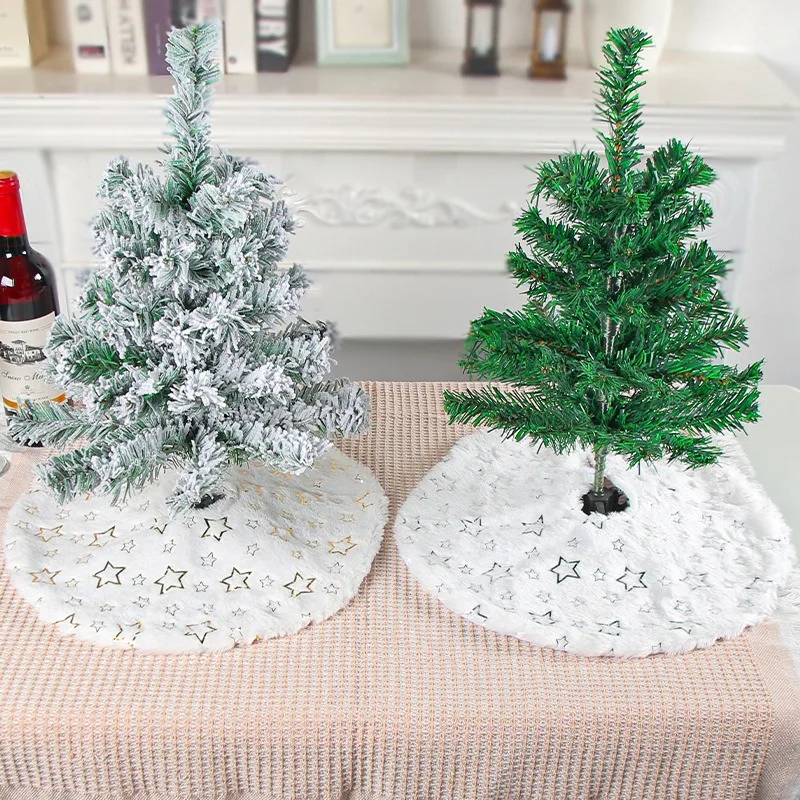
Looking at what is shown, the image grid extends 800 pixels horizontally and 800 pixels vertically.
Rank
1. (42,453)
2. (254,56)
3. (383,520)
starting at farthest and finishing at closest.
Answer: (254,56)
(42,453)
(383,520)

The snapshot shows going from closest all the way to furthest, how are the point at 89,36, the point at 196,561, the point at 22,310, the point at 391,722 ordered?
the point at 391,722 < the point at 196,561 < the point at 22,310 < the point at 89,36

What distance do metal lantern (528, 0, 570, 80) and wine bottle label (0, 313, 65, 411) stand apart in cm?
131

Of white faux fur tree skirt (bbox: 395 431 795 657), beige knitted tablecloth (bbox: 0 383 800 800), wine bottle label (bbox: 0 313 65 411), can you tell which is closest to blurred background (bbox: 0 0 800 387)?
wine bottle label (bbox: 0 313 65 411)

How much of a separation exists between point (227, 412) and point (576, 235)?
0.36m

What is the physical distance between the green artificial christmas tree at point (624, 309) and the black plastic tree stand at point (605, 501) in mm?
102

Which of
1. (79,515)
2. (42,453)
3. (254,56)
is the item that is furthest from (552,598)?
(254,56)

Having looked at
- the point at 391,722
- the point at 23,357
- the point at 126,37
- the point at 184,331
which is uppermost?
the point at 126,37

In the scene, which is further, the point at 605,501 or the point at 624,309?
the point at 605,501

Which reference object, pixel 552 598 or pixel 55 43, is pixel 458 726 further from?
pixel 55 43

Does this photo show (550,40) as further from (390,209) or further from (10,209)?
(10,209)

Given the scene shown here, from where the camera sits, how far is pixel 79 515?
99 centimetres

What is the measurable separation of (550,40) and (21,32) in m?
1.11


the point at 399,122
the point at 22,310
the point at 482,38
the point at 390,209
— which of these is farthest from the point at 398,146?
the point at 22,310

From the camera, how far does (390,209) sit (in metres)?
2.05
